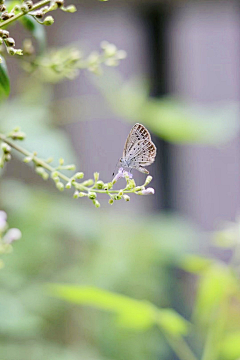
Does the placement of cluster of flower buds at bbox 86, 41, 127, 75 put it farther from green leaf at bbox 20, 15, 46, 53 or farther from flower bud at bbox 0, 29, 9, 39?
flower bud at bbox 0, 29, 9, 39

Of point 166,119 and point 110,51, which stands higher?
point 166,119

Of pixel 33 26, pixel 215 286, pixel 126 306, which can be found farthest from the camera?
pixel 215 286

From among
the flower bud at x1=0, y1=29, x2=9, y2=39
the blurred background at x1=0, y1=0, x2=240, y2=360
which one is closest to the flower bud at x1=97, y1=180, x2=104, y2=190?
the flower bud at x1=0, y1=29, x2=9, y2=39

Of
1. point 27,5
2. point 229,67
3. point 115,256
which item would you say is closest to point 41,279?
point 115,256

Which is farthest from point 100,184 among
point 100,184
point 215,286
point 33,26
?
point 215,286

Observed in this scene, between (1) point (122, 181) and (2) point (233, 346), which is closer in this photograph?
(2) point (233, 346)

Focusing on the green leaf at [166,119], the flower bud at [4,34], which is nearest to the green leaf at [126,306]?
the flower bud at [4,34]

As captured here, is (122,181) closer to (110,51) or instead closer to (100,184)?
(110,51)

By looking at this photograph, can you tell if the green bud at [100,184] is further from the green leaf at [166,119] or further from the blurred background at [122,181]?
the green leaf at [166,119]
